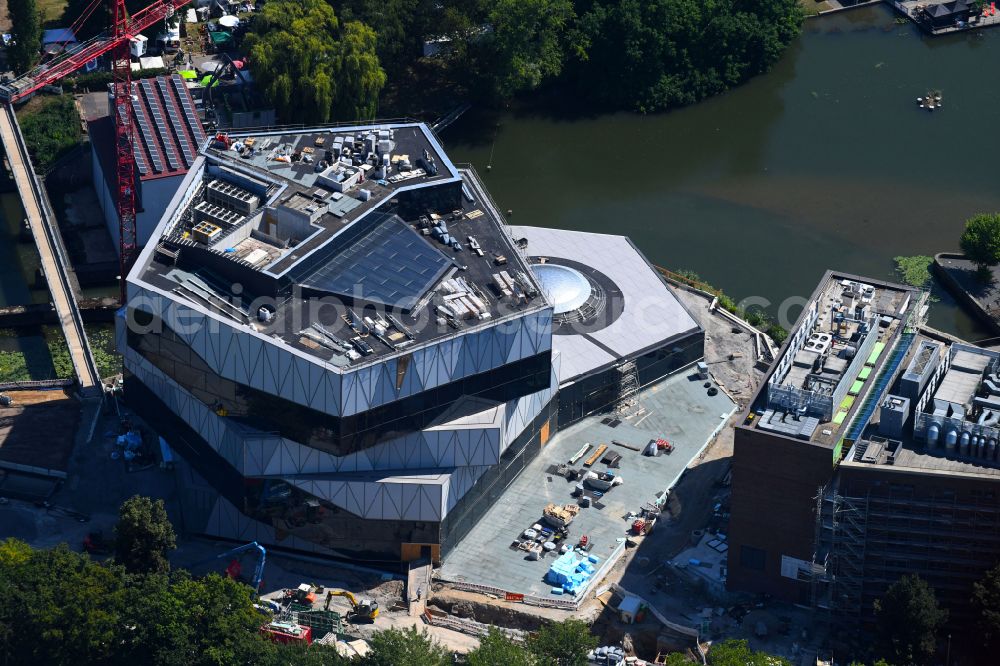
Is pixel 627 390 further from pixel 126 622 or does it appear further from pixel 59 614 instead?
pixel 59 614

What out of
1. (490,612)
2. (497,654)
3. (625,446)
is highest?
(497,654)

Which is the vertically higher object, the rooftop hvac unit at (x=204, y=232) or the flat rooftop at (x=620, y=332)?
the rooftop hvac unit at (x=204, y=232)

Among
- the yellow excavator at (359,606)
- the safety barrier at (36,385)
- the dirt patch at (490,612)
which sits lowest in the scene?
the dirt patch at (490,612)

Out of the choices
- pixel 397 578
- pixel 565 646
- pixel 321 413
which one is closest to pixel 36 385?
pixel 321 413

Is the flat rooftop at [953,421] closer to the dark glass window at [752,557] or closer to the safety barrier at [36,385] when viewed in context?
the dark glass window at [752,557]

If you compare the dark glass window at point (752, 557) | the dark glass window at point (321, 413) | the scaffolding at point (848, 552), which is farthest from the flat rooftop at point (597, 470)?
the scaffolding at point (848, 552)

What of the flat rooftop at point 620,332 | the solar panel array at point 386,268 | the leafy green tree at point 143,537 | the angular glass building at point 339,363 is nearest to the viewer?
the leafy green tree at point 143,537
